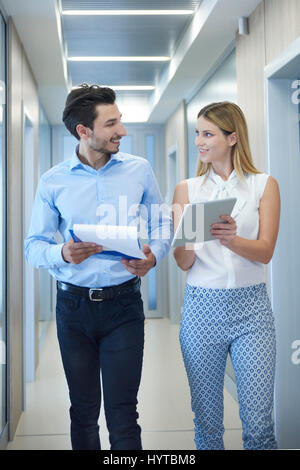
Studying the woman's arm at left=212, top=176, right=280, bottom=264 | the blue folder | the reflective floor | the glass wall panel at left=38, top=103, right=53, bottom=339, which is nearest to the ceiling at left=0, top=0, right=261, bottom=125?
the glass wall panel at left=38, top=103, right=53, bottom=339

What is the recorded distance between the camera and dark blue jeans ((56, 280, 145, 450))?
1.89m

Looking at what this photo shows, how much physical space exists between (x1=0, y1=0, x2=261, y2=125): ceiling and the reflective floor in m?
2.58

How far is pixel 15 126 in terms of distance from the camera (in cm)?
343

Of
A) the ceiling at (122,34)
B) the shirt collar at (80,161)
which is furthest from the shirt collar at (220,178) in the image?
the ceiling at (122,34)

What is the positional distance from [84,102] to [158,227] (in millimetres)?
533

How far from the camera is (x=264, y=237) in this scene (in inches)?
76.2

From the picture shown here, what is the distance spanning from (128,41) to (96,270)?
322 centimetres

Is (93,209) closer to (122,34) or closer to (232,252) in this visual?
(232,252)

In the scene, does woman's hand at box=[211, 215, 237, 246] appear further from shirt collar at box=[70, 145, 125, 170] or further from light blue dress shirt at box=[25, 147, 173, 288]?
shirt collar at box=[70, 145, 125, 170]

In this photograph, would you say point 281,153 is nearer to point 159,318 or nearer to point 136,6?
Result: point 136,6

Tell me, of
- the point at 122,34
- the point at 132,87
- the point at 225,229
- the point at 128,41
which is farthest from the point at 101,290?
the point at 132,87
